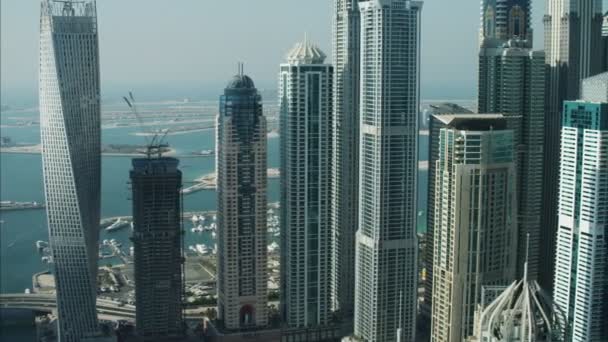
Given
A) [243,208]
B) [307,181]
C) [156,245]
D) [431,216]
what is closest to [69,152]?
[156,245]

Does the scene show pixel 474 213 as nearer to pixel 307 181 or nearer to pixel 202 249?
pixel 307 181

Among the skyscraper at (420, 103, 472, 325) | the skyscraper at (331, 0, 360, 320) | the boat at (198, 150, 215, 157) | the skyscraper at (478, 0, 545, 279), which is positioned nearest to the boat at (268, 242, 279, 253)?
the skyscraper at (331, 0, 360, 320)

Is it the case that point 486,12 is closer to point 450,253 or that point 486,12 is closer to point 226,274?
point 450,253

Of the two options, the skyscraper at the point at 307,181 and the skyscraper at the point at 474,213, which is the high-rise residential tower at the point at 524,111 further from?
the skyscraper at the point at 307,181

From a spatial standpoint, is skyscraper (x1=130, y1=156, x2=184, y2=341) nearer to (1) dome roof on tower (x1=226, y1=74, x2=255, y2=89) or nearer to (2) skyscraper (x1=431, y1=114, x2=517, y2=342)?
(1) dome roof on tower (x1=226, y1=74, x2=255, y2=89)

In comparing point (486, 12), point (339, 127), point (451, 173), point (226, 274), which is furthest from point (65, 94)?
point (486, 12)

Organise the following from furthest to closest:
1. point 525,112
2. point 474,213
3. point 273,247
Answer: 1. point 273,247
2. point 525,112
3. point 474,213
